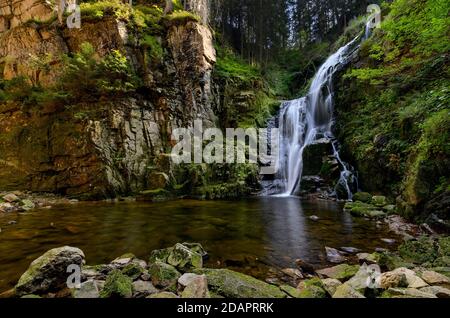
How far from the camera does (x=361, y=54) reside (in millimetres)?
16547

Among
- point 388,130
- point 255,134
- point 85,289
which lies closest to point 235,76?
point 255,134

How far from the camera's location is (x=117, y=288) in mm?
2980

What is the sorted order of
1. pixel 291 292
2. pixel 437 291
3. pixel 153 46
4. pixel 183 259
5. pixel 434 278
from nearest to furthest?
pixel 437 291
pixel 291 292
pixel 434 278
pixel 183 259
pixel 153 46

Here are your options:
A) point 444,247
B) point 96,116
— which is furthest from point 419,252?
point 96,116

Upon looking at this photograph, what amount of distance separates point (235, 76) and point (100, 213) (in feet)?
49.8

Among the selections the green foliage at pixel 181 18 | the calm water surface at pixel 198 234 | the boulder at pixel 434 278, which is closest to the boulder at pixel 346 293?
the boulder at pixel 434 278

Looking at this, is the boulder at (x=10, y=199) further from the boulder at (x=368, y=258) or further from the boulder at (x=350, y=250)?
the boulder at (x=368, y=258)

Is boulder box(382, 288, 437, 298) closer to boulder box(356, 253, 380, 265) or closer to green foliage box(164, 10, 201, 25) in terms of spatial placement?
boulder box(356, 253, 380, 265)

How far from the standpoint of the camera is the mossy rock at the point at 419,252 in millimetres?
4570

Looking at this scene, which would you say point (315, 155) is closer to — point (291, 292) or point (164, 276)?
point (291, 292)

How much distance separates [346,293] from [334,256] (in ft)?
7.33

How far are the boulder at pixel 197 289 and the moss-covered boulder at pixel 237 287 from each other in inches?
8.1

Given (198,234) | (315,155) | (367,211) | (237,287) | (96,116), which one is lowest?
(198,234)

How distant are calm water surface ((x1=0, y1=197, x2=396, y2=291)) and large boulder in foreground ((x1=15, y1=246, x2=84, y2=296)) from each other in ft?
2.53
